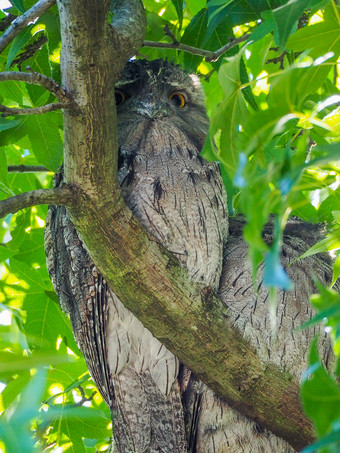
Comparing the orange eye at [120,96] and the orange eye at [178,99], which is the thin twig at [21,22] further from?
the orange eye at [178,99]

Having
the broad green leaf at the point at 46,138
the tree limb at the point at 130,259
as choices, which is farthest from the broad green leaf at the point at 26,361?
the broad green leaf at the point at 46,138

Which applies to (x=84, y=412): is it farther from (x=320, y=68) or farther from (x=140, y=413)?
(x=140, y=413)

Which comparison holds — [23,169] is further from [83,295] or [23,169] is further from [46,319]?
[83,295]

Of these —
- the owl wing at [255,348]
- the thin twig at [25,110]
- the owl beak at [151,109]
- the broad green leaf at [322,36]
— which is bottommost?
the owl wing at [255,348]

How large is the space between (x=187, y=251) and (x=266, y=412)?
631 mm

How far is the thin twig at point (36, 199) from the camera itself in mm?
1565

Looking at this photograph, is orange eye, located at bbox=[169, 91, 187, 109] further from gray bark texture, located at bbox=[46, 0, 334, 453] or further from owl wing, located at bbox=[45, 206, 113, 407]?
owl wing, located at bbox=[45, 206, 113, 407]

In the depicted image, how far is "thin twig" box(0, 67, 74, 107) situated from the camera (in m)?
1.49

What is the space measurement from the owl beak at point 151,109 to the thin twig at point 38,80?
942mm

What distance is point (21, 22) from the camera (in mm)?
1841

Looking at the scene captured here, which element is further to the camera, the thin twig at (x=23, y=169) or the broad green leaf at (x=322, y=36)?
the thin twig at (x=23, y=169)

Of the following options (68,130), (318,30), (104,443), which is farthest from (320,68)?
(104,443)

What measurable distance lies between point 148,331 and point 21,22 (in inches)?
44.2

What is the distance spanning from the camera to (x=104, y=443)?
3.01 m
